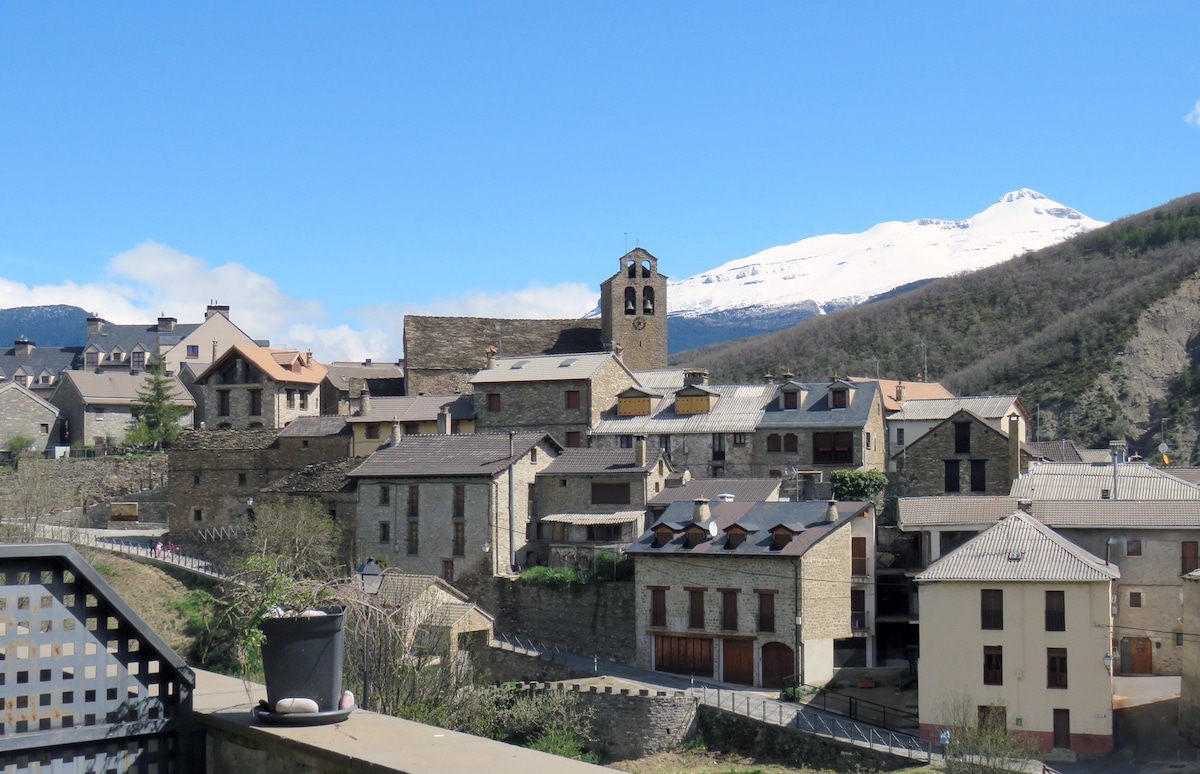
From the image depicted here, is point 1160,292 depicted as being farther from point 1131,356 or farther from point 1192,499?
point 1192,499

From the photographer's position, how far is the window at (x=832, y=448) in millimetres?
49875

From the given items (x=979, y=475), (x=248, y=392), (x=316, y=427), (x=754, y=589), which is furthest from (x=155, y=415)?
(x=979, y=475)

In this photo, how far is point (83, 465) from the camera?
64438mm

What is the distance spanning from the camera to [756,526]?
1614 inches

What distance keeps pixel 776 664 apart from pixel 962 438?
42.1ft

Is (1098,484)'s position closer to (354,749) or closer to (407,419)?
(407,419)

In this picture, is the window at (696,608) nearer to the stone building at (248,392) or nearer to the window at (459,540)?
the window at (459,540)

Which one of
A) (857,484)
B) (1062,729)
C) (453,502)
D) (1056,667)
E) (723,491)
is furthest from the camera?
(857,484)

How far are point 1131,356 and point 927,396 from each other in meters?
28.4

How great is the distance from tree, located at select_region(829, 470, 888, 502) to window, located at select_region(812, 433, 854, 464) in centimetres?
226

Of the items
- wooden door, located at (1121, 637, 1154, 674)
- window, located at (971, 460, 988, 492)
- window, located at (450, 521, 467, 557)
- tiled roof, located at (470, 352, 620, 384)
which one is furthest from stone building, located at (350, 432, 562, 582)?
wooden door, located at (1121, 637, 1154, 674)

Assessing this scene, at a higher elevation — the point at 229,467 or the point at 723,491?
the point at 229,467

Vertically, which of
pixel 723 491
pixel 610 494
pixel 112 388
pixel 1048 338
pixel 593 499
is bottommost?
pixel 593 499

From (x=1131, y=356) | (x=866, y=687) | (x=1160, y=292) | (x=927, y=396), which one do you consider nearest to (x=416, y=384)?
(x=927, y=396)
